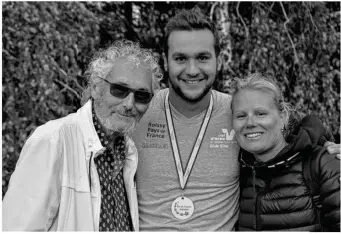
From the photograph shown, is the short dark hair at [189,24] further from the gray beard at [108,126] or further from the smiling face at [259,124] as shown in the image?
the gray beard at [108,126]

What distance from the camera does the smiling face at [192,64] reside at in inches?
115

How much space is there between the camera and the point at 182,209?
9.12 ft

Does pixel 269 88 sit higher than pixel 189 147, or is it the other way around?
pixel 269 88


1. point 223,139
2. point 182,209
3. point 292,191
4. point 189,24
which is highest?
point 189,24

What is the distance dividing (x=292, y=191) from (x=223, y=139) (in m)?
0.58

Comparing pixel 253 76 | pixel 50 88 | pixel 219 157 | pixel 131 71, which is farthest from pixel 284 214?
pixel 50 88

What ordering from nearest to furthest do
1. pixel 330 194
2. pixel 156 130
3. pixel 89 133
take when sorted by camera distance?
pixel 330 194
pixel 89 133
pixel 156 130

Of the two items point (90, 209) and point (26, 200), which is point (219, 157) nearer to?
point (90, 209)

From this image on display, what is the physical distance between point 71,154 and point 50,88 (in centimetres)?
233

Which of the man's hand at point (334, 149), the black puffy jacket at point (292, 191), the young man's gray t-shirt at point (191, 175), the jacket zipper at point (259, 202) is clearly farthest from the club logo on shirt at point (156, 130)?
the man's hand at point (334, 149)

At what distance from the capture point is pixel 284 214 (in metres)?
2.54

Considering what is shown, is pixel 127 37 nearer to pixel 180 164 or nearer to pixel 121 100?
pixel 180 164

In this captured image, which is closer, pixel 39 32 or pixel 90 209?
pixel 90 209

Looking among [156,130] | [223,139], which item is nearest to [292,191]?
[223,139]
